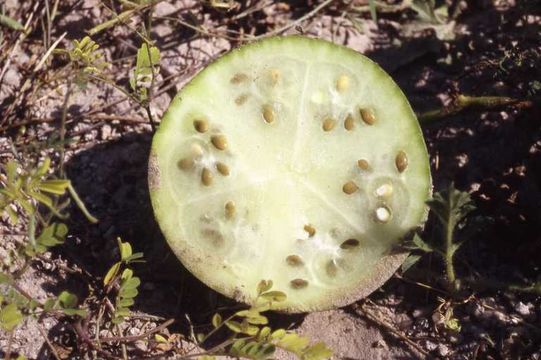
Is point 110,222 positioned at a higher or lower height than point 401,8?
lower

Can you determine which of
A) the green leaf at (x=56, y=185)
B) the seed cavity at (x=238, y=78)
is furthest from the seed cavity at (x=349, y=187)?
the green leaf at (x=56, y=185)

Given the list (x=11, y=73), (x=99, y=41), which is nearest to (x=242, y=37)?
(x=99, y=41)

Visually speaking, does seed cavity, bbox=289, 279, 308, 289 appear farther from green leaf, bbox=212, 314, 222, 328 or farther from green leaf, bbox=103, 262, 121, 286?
green leaf, bbox=103, 262, 121, 286

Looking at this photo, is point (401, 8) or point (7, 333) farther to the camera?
point (401, 8)

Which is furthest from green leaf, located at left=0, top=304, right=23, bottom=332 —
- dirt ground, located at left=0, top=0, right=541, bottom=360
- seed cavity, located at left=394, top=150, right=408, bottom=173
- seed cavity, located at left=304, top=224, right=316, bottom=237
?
seed cavity, located at left=394, top=150, right=408, bottom=173

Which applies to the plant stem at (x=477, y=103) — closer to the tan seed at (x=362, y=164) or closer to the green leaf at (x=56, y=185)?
the tan seed at (x=362, y=164)

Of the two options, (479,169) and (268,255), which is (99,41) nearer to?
(268,255)

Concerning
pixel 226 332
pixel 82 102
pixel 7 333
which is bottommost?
pixel 226 332
